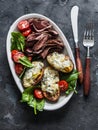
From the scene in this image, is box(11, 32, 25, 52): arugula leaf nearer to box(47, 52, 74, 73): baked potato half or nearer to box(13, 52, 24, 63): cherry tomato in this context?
box(13, 52, 24, 63): cherry tomato

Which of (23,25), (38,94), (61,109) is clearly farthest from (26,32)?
(61,109)

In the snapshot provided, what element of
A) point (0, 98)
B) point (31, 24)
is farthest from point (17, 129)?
point (31, 24)

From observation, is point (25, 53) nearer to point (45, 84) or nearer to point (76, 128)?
point (45, 84)

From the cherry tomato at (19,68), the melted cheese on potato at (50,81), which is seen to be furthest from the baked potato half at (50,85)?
the cherry tomato at (19,68)

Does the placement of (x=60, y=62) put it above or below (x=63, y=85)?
above

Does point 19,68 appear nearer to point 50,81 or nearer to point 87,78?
point 50,81

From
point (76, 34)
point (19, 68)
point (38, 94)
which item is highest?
point (76, 34)
